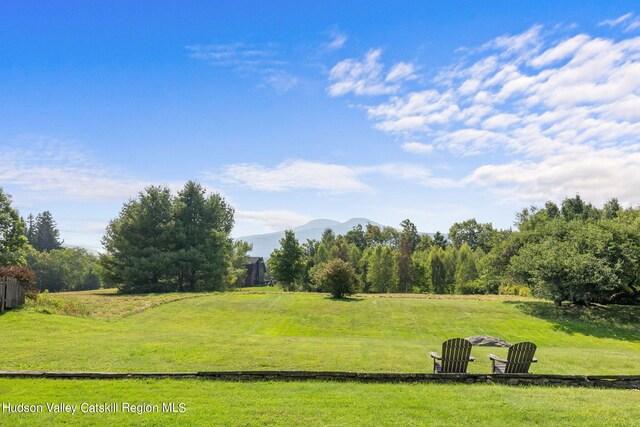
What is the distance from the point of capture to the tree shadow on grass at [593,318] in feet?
83.3

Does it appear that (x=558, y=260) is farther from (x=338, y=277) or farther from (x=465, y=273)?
(x=465, y=273)

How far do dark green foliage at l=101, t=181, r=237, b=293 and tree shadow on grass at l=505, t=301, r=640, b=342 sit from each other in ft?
119

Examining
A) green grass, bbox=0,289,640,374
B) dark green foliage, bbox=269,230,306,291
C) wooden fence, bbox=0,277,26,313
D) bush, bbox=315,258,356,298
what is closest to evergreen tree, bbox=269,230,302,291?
dark green foliage, bbox=269,230,306,291

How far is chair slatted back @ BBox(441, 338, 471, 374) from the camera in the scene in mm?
10477

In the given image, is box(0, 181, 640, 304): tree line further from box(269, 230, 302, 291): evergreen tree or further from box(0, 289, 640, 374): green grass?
box(0, 289, 640, 374): green grass

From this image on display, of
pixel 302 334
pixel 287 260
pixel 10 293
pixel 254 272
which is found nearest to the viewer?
pixel 10 293

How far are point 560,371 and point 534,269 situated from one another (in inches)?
821

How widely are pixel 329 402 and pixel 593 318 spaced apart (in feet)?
93.4

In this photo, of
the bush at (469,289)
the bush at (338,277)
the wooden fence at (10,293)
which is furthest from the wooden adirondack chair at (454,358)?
the bush at (469,289)

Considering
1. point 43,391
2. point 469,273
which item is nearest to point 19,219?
point 43,391

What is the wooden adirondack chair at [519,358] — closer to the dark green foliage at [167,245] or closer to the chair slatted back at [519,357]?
the chair slatted back at [519,357]

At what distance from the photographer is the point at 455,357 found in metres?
10.6

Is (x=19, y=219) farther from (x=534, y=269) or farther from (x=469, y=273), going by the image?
(x=469, y=273)

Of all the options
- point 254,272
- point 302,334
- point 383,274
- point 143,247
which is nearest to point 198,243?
point 143,247
